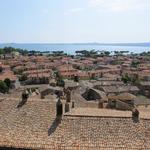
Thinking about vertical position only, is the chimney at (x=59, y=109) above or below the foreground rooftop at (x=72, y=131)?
above

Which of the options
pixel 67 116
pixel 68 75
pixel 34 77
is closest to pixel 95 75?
pixel 68 75

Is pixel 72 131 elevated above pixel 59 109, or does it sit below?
below

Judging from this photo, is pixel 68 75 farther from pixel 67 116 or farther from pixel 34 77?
pixel 67 116

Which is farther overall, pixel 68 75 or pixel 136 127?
pixel 68 75

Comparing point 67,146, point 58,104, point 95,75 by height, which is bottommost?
point 95,75

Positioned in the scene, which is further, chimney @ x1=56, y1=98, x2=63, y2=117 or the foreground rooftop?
chimney @ x1=56, y1=98, x2=63, y2=117

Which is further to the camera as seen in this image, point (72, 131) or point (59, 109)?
point (59, 109)

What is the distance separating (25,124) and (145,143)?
7.02 metres

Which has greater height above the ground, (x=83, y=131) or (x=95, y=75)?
(x=83, y=131)

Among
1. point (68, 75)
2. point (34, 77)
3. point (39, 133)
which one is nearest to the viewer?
point (39, 133)

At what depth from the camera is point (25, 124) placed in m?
20.8

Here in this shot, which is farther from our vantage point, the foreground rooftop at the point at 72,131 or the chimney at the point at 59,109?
the chimney at the point at 59,109

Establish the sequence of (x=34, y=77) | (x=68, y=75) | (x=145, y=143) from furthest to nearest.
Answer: (x=68, y=75)
(x=34, y=77)
(x=145, y=143)

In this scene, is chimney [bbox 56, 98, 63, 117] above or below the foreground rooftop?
above
